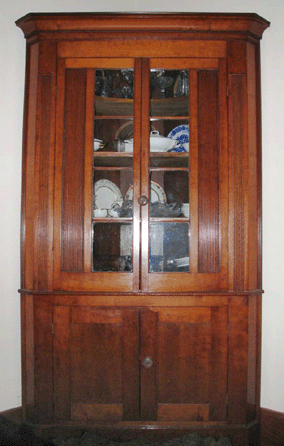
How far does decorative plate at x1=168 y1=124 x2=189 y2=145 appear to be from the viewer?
6.04ft

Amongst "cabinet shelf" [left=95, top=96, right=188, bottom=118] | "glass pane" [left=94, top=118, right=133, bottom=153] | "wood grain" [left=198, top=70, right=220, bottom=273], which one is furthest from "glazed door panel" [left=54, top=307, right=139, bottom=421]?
"cabinet shelf" [left=95, top=96, right=188, bottom=118]

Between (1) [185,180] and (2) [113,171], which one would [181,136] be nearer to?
(1) [185,180]

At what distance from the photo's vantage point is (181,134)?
186cm

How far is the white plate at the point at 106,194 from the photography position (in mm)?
1824

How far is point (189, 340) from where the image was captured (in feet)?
5.79

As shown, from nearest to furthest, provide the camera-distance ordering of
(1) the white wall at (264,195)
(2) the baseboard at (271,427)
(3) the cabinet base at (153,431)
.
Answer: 1. (3) the cabinet base at (153,431)
2. (2) the baseboard at (271,427)
3. (1) the white wall at (264,195)

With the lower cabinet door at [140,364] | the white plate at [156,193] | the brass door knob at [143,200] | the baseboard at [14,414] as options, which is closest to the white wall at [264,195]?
the baseboard at [14,414]

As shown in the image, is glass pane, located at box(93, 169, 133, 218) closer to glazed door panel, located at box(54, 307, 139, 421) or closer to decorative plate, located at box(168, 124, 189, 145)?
decorative plate, located at box(168, 124, 189, 145)

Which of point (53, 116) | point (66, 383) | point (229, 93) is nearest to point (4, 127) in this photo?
point (53, 116)

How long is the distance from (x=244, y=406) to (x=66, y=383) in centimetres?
91

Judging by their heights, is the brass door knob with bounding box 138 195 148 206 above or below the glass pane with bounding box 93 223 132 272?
above

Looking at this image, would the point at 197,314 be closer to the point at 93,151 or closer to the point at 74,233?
the point at 74,233

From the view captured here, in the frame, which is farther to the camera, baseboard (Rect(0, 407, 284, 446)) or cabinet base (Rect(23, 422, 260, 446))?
baseboard (Rect(0, 407, 284, 446))

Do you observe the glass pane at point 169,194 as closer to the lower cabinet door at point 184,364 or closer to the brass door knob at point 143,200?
the brass door knob at point 143,200
